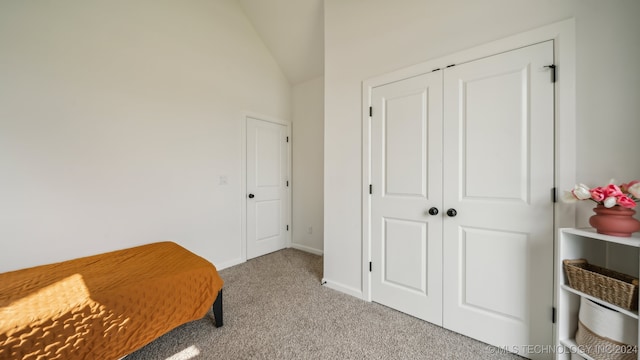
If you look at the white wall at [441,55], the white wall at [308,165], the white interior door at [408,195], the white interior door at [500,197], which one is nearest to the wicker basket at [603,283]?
the white interior door at [500,197]

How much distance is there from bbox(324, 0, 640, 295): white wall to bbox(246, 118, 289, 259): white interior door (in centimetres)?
129

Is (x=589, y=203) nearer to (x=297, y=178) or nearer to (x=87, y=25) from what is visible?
(x=297, y=178)

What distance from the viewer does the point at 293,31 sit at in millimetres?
3008

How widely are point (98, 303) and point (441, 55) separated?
2.69m

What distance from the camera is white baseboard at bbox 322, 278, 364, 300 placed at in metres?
2.17

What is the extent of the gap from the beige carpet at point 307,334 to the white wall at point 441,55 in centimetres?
36

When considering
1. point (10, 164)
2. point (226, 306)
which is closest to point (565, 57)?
point (226, 306)

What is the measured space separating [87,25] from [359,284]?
132 inches

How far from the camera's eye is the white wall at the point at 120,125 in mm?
1703

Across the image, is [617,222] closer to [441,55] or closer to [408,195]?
[408,195]

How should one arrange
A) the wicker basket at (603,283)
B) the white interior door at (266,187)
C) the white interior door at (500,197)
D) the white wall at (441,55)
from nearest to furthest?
the wicker basket at (603,283) < the white wall at (441,55) < the white interior door at (500,197) < the white interior door at (266,187)

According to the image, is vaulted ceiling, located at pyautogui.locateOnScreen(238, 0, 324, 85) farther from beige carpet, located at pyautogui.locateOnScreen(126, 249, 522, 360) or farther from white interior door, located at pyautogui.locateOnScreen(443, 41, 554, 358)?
beige carpet, located at pyautogui.locateOnScreen(126, 249, 522, 360)

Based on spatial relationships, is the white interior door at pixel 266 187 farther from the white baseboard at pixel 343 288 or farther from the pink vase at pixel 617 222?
the pink vase at pixel 617 222

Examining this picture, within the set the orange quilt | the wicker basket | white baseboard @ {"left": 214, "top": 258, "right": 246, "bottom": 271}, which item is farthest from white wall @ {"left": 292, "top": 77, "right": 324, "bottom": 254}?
the wicker basket
